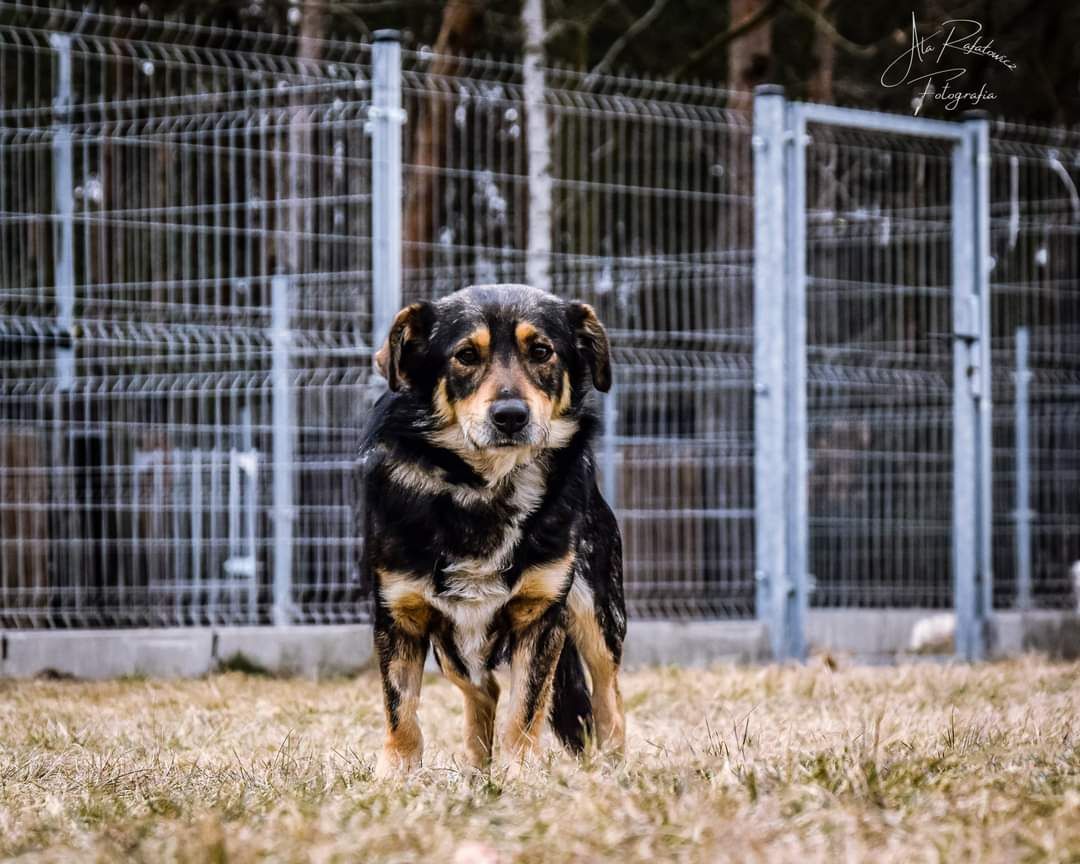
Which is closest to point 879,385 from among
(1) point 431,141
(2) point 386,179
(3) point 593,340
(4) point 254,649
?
(1) point 431,141

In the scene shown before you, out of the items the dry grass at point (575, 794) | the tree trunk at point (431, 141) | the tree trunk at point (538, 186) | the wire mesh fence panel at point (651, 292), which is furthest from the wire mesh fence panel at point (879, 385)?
the dry grass at point (575, 794)

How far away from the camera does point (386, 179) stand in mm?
7945

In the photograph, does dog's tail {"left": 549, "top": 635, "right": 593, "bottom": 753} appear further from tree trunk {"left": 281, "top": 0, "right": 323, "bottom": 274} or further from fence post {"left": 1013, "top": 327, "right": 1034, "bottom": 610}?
fence post {"left": 1013, "top": 327, "right": 1034, "bottom": 610}

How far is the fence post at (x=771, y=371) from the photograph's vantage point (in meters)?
8.49

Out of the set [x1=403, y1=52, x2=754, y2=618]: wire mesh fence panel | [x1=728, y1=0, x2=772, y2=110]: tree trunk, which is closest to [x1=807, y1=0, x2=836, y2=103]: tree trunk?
[x1=728, y1=0, x2=772, y2=110]: tree trunk

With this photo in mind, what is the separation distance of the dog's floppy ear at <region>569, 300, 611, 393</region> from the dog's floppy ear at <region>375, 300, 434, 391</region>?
1.54 feet

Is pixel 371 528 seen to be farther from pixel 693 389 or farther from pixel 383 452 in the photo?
pixel 693 389

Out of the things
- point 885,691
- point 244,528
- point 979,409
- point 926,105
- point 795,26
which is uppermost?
point 795,26

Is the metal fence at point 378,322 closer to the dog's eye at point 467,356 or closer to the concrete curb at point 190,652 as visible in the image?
the concrete curb at point 190,652

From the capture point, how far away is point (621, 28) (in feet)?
57.4

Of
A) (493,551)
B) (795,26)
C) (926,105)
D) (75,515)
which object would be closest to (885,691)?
(493,551)

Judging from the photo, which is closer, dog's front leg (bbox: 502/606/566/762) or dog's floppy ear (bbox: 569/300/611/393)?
dog's front leg (bbox: 502/606/566/762)

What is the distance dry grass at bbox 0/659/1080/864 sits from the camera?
9.01ft

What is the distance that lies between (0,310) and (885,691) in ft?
15.9
